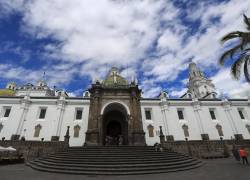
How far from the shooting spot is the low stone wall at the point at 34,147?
71.3 feet

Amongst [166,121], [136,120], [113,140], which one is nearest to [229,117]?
[166,121]

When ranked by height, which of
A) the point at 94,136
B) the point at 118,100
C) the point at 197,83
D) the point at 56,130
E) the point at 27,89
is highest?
the point at 197,83

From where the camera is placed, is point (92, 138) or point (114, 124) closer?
point (92, 138)

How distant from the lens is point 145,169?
12688mm

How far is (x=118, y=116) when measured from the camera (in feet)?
106

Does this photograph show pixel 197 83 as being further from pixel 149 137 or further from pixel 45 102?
pixel 45 102

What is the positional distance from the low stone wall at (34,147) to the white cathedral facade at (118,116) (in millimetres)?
5613

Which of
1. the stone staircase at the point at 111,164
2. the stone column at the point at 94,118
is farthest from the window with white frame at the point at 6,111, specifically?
the stone staircase at the point at 111,164

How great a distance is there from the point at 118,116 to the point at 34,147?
15.4 meters

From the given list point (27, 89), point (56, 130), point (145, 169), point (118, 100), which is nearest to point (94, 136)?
point (118, 100)

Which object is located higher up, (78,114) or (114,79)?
(114,79)

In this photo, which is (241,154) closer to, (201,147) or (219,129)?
(201,147)

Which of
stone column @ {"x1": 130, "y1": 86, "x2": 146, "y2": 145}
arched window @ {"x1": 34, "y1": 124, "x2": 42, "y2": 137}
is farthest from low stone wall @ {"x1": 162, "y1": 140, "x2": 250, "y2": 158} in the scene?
arched window @ {"x1": 34, "y1": 124, "x2": 42, "y2": 137}

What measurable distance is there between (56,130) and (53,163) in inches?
623
